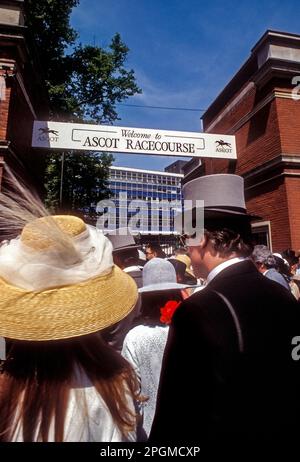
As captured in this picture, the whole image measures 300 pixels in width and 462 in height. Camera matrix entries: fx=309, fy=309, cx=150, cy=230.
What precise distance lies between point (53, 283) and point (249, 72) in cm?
1274

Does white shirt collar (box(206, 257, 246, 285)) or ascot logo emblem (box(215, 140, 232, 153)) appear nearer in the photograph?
white shirt collar (box(206, 257, 246, 285))

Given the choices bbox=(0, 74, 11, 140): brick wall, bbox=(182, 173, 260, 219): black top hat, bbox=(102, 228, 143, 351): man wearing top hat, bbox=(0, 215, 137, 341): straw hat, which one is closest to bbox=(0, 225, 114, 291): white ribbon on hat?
bbox=(0, 215, 137, 341): straw hat

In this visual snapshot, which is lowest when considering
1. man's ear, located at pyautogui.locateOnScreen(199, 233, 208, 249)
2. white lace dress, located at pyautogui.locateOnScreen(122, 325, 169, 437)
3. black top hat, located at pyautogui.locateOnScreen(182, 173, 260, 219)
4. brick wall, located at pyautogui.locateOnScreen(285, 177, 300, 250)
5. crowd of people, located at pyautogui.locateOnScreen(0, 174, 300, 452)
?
white lace dress, located at pyautogui.locateOnScreen(122, 325, 169, 437)

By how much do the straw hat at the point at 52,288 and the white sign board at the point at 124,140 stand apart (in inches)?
373

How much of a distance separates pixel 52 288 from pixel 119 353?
0.54 meters

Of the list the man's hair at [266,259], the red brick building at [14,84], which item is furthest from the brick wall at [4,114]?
the man's hair at [266,259]

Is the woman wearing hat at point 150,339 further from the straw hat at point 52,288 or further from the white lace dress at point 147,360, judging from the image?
the straw hat at point 52,288

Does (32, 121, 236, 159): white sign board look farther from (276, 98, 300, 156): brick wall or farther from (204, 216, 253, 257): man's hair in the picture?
(204, 216, 253, 257): man's hair

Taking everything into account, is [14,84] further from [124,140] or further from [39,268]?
[39,268]

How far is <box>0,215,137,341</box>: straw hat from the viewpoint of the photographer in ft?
3.45

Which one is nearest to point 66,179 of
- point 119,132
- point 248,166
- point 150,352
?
point 119,132

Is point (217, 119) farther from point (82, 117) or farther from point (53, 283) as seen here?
point (53, 283)

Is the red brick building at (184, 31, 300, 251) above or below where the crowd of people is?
above

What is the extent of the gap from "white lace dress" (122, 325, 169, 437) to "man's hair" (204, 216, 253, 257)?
2.94ft
